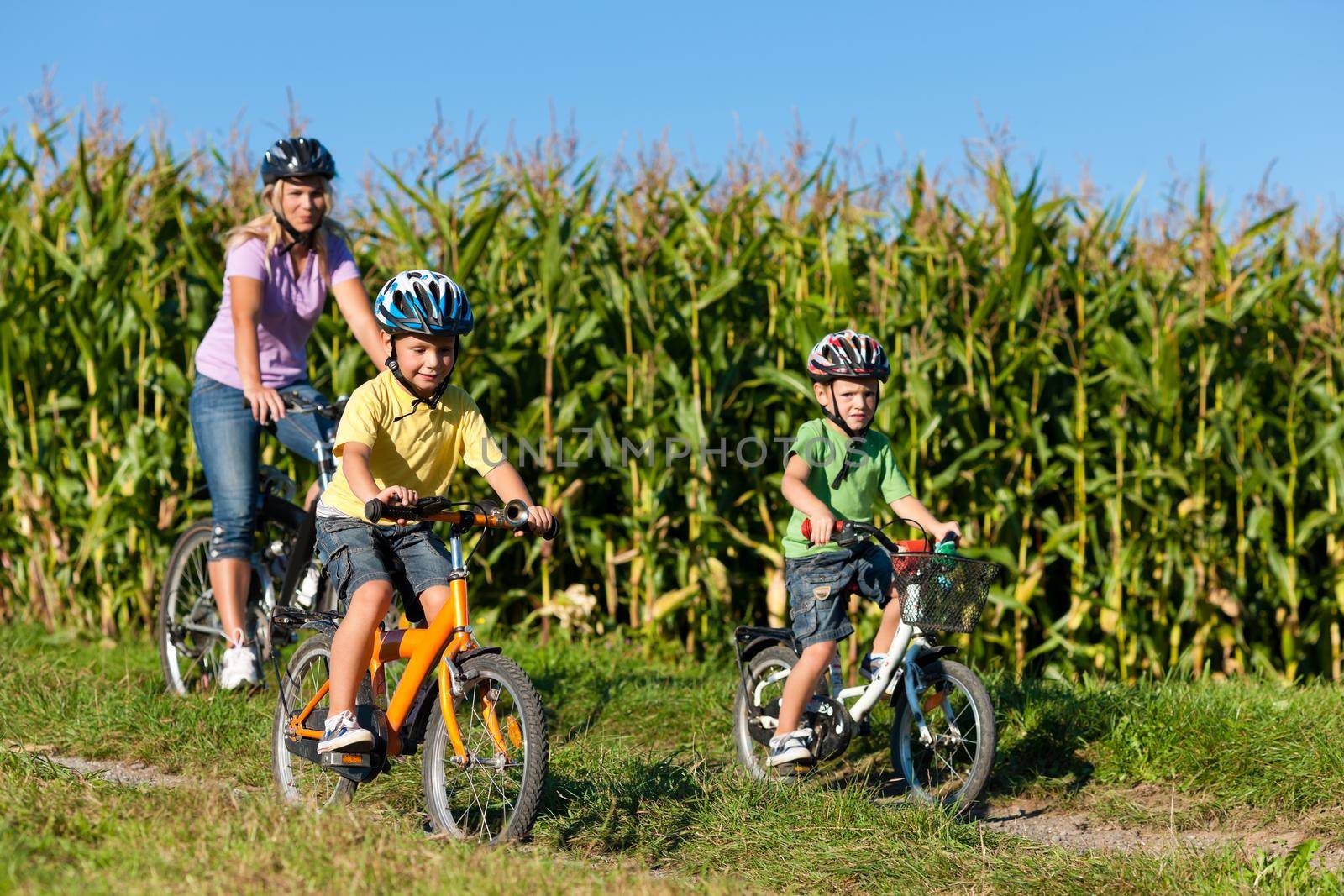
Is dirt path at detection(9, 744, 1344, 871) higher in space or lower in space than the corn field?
lower

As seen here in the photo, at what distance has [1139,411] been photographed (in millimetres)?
6973

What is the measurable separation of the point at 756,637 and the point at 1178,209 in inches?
155

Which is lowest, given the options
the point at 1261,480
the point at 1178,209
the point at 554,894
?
the point at 554,894

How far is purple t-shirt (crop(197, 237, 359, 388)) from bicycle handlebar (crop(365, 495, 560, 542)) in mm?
1891

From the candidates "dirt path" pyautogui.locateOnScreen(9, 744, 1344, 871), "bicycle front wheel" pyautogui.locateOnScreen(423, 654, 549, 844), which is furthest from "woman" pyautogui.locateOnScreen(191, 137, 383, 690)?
"bicycle front wheel" pyautogui.locateOnScreen(423, 654, 549, 844)

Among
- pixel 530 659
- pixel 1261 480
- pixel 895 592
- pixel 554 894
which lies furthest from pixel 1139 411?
pixel 554 894

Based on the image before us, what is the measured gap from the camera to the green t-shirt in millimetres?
4703

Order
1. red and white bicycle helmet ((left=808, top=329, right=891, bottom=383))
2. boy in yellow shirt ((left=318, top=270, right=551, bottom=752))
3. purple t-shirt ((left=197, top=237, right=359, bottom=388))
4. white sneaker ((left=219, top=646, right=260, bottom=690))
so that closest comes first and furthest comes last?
boy in yellow shirt ((left=318, top=270, right=551, bottom=752)), red and white bicycle helmet ((left=808, top=329, right=891, bottom=383)), purple t-shirt ((left=197, top=237, right=359, bottom=388)), white sneaker ((left=219, top=646, right=260, bottom=690))

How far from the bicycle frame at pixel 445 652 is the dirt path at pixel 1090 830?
72 centimetres

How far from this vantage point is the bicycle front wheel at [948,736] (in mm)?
4348

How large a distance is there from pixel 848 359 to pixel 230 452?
8.71 ft

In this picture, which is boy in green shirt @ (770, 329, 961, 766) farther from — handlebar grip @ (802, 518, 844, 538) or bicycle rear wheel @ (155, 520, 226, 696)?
bicycle rear wheel @ (155, 520, 226, 696)

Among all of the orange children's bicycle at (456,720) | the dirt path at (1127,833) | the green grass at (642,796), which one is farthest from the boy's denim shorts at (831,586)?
the orange children's bicycle at (456,720)

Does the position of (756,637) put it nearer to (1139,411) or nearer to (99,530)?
(1139,411)
